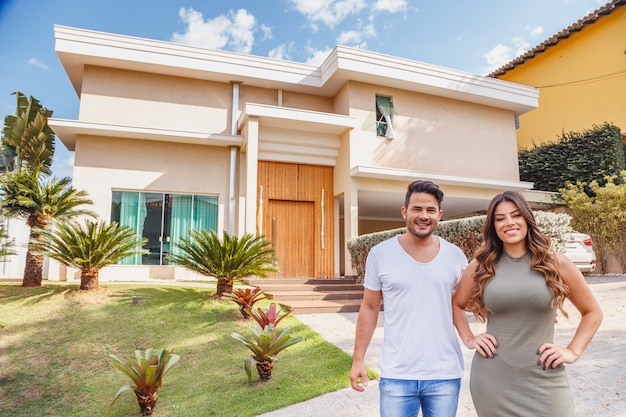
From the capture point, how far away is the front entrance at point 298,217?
12.1m

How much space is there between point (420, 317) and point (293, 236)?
10219mm

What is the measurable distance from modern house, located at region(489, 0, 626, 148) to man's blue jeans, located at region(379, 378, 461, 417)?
1560 centimetres

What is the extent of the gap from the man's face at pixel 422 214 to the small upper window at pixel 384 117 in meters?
10.7

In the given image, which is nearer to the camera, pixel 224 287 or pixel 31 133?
pixel 224 287

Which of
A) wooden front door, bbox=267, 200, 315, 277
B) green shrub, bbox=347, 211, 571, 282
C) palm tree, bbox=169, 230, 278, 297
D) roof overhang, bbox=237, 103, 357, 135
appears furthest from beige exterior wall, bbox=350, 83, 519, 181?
palm tree, bbox=169, 230, 278, 297

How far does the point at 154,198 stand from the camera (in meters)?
11.8

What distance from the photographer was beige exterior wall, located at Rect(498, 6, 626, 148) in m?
14.7

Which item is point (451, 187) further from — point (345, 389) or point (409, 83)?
point (345, 389)

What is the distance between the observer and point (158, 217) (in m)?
11.7

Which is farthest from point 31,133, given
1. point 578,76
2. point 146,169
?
point 578,76

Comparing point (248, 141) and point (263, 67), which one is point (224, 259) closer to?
point (248, 141)

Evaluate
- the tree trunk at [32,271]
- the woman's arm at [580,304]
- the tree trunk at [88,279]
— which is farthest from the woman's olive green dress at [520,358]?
the tree trunk at [32,271]

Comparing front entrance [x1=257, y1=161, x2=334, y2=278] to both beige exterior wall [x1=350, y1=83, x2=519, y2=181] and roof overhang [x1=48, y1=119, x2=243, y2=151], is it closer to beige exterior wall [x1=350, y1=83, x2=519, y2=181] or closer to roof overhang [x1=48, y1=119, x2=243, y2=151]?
roof overhang [x1=48, y1=119, x2=243, y2=151]

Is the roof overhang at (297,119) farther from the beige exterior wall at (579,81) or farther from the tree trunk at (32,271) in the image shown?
the beige exterior wall at (579,81)
